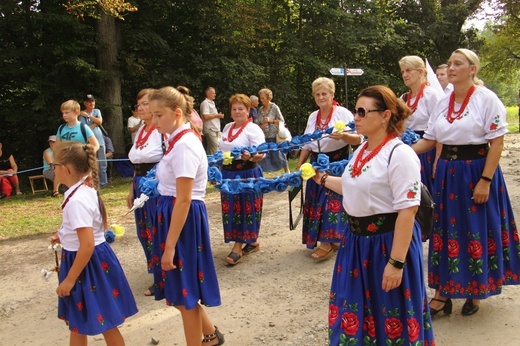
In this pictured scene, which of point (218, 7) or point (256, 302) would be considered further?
point (218, 7)

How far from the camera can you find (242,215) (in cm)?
584

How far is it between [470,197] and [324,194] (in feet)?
6.39

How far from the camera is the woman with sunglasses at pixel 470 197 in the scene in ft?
12.2

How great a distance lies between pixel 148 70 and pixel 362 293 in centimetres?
1369

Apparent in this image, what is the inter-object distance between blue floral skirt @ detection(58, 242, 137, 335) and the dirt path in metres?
0.92

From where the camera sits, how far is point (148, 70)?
15.3 meters

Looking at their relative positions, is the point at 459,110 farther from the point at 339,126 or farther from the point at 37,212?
the point at 37,212

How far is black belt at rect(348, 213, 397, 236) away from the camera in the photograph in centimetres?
268

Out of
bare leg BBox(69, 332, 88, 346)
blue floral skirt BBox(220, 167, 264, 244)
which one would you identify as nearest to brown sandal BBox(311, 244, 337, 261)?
blue floral skirt BBox(220, 167, 264, 244)

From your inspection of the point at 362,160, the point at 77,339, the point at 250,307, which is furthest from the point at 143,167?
the point at 362,160

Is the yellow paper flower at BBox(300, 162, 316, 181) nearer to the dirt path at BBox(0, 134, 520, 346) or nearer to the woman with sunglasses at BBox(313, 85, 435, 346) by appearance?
the woman with sunglasses at BBox(313, 85, 435, 346)

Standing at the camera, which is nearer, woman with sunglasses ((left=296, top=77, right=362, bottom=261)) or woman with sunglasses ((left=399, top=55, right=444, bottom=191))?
woman with sunglasses ((left=399, top=55, right=444, bottom=191))

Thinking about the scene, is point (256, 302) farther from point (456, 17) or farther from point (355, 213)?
point (456, 17)

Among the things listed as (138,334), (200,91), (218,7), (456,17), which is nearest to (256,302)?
(138,334)
